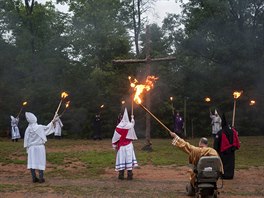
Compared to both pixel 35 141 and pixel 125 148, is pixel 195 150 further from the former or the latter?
pixel 35 141

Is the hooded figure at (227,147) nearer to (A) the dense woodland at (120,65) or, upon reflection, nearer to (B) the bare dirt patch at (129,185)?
(B) the bare dirt patch at (129,185)

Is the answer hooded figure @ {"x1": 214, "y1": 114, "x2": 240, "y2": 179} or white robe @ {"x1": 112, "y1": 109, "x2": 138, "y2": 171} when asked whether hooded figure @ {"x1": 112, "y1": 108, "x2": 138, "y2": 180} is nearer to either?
white robe @ {"x1": 112, "y1": 109, "x2": 138, "y2": 171}

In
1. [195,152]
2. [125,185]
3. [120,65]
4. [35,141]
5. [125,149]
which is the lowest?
[125,185]

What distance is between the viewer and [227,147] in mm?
14242

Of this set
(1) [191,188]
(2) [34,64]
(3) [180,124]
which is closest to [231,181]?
(1) [191,188]

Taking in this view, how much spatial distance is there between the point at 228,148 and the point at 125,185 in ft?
12.4

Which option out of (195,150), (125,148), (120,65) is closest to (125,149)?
(125,148)

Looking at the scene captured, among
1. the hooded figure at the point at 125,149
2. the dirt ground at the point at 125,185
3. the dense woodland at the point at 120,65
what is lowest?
the dirt ground at the point at 125,185

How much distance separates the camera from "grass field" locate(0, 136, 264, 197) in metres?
11.4

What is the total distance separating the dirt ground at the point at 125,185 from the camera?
1110cm

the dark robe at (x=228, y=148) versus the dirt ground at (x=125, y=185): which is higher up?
the dark robe at (x=228, y=148)

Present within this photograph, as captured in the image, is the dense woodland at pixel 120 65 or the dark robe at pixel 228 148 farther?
the dense woodland at pixel 120 65

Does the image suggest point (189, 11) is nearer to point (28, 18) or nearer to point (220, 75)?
point (220, 75)

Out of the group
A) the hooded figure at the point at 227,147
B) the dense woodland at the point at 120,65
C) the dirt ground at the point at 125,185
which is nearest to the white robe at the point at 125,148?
the dirt ground at the point at 125,185
